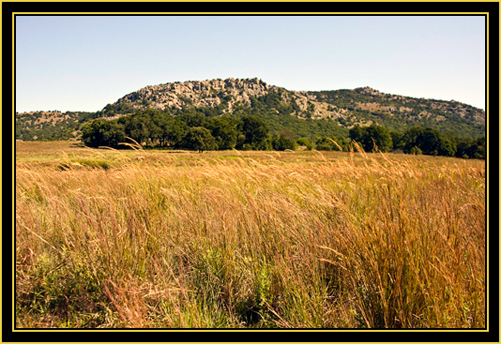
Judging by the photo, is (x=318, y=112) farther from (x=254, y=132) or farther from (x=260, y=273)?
(x=260, y=273)

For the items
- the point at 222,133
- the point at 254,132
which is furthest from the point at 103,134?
the point at 254,132

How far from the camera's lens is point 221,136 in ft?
234

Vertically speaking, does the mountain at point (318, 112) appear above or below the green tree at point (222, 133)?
above

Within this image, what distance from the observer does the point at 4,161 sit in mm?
1950

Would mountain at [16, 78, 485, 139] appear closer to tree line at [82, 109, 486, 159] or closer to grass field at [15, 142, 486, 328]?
tree line at [82, 109, 486, 159]

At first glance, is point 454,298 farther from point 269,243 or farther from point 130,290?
point 130,290

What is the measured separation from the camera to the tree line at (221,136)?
203 ft

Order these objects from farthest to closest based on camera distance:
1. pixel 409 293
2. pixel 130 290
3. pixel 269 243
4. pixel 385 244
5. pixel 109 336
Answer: pixel 269 243, pixel 130 290, pixel 385 244, pixel 409 293, pixel 109 336

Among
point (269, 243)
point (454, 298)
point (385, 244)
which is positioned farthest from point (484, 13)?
point (269, 243)

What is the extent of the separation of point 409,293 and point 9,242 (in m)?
2.53

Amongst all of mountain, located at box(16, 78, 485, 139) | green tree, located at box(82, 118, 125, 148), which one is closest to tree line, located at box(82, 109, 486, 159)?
green tree, located at box(82, 118, 125, 148)

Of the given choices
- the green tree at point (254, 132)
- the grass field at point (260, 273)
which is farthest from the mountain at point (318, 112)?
the grass field at point (260, 273)

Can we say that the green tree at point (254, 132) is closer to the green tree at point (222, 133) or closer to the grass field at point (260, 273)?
the green tree at point (222, 133)
